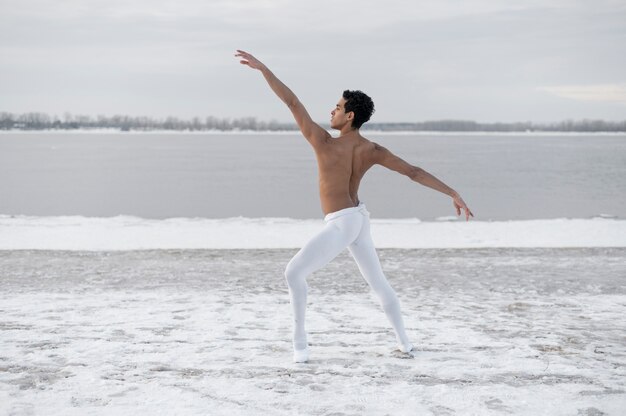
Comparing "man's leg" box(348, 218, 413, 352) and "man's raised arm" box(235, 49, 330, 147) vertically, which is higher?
"man's raised arm" box(235, 49, 330, 147)

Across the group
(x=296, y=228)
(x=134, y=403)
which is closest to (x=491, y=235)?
(x=296, y=228)

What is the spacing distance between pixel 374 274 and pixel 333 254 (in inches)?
15.5

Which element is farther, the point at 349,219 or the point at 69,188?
the point at 69,188

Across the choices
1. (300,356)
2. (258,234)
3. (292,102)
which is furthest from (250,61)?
(258,234)

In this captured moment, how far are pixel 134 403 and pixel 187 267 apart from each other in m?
5.80

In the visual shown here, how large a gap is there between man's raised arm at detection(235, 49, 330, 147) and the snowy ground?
1.62m

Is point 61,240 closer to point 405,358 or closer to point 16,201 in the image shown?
point 405,358

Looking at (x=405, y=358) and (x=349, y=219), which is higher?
(x=349, y=219)

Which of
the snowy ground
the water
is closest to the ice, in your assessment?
the snowy ground

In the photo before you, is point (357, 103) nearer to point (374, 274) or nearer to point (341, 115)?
point (341, 115)

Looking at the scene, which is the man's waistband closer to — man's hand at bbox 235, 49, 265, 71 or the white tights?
the white tights

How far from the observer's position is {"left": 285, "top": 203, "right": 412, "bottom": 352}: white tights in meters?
4.89

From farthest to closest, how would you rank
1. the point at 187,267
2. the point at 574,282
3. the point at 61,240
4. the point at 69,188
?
the point at 69,188 → the point at 61,240 → the point at 187,267 → the point at 574,282

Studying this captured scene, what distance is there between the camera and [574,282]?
8898mm
